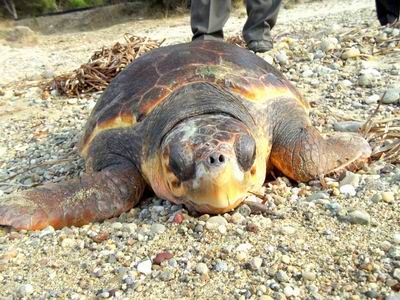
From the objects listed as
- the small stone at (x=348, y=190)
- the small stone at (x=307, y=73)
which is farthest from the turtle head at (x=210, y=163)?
the small stone at (x=307, y=73)

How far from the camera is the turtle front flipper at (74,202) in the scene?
1.97 m

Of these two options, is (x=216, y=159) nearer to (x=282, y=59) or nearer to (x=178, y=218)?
(x=178, y=218)

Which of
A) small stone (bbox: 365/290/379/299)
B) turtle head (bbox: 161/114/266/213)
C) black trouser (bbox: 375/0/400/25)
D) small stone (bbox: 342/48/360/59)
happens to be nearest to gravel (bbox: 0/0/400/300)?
small stone (bbox: 365/290/379/299)

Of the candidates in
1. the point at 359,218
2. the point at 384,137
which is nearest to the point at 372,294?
the point at 359,218

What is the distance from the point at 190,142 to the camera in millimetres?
1803

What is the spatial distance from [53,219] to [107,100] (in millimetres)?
795

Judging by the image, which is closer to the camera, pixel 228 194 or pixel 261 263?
pixel 261 263

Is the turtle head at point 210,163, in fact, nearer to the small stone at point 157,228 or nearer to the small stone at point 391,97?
the small stone at point 157,228

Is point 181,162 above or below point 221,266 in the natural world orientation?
above

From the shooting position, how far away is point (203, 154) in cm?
173

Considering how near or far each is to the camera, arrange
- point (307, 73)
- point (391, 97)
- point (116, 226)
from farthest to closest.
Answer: point (307, 73) → point (391, 97) → point (116, 226)

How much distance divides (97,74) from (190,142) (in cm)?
279

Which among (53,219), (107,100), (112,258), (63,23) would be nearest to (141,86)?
(107,100)

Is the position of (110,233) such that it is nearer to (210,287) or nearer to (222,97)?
(210,287)
